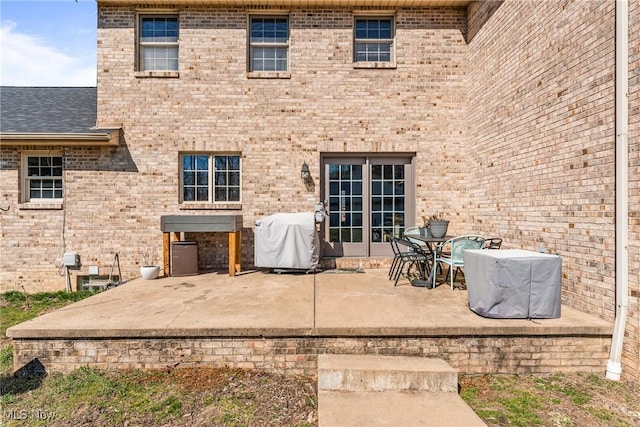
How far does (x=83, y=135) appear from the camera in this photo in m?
6.31

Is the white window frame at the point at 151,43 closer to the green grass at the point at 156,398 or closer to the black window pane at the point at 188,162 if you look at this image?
the black window pane at the point at 188,162

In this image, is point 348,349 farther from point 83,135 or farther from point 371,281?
point 83,135

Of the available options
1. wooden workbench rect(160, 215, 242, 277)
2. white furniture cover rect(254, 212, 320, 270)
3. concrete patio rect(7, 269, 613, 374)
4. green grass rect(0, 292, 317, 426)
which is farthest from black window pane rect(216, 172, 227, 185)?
green grass rect(0, 292, 317, 426)

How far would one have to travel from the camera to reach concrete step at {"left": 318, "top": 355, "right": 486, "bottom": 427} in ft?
8.68

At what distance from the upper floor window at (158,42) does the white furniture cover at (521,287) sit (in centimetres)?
707

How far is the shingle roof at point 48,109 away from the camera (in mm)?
6580

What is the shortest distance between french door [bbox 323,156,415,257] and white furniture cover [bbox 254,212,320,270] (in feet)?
2.72

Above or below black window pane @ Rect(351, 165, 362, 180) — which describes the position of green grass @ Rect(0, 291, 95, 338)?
below

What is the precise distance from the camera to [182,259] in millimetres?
6418

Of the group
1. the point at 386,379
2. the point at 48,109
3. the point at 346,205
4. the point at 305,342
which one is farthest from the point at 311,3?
the point at 386,379

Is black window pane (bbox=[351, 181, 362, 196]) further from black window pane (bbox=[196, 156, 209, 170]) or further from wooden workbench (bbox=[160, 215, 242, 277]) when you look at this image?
black window pane (bbox=[196, 156, 209, 170])

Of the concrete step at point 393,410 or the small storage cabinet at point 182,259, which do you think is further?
the small storage cabinet at point 182,259

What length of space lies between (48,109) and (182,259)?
4.96 metres

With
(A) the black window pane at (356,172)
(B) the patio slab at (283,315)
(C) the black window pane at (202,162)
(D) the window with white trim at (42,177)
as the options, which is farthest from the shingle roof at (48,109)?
(A) the black window pane at (356,172)
